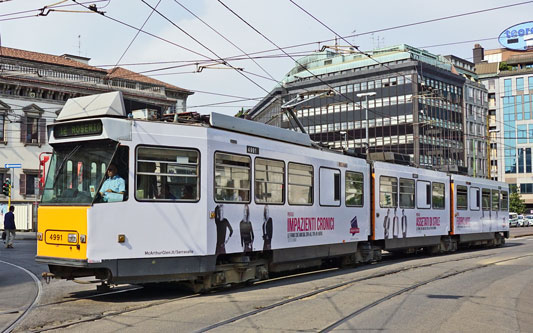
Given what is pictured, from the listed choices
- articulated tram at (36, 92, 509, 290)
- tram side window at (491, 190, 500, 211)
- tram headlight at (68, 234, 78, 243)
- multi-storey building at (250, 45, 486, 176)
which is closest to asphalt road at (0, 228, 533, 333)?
articulated tram at (36, 92, 509, 290)

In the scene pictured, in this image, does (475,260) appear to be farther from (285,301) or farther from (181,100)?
(181,100)

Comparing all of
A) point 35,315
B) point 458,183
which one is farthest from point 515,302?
point 458,183

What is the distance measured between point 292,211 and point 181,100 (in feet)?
131

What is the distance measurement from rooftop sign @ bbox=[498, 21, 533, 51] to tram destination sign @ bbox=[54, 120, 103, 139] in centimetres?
9138

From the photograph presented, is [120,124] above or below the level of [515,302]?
above

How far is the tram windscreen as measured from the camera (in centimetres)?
977

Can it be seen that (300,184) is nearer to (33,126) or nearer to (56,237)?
(56,237)

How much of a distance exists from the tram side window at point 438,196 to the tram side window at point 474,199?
292 cm

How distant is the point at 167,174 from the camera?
10188mm

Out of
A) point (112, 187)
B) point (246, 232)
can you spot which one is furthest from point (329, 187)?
point (112, 187)

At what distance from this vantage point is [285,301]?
32.0 ft

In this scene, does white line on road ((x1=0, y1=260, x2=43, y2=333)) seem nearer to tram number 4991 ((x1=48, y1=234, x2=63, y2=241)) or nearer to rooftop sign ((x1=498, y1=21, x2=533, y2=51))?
tram number 4991 ((x1=48, y1=234, x2=63, y2=241))

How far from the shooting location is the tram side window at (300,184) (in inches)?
507

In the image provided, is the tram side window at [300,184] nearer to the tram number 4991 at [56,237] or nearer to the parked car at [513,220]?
the tram number 4991 at [56,237]
